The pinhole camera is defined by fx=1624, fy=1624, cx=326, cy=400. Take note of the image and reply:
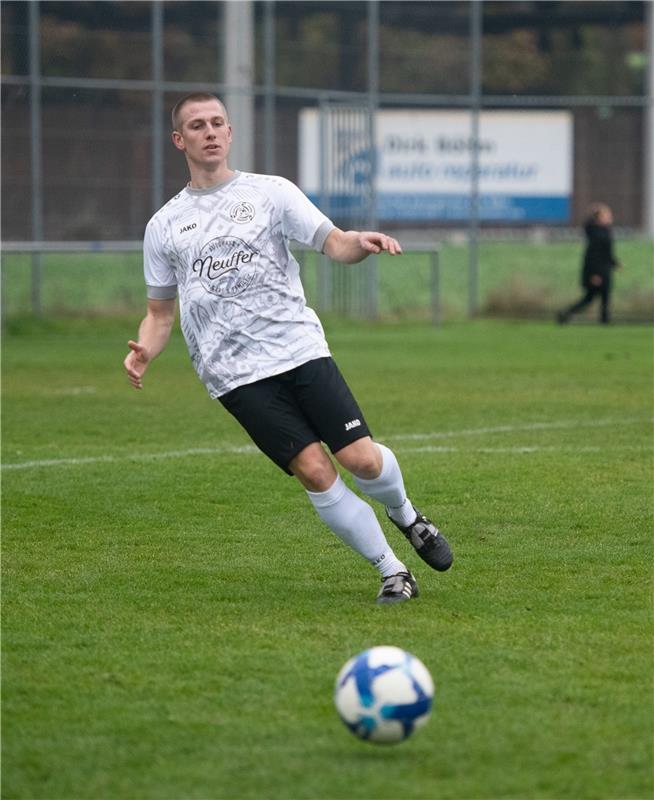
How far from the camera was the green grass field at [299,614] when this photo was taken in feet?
14.2

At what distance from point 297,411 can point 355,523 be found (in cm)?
50

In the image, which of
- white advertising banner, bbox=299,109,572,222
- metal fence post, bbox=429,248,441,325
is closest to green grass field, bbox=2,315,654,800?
metal fence post, bbox=429,248,441,325

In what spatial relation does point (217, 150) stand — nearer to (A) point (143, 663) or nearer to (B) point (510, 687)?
(A) point (143, 663)

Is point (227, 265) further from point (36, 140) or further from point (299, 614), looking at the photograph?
point (36, 140)

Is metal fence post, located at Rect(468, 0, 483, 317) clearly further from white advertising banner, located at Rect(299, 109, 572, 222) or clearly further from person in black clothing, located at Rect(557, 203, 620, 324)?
person in black clothing, located at Rect(557, 203, 620, 324)

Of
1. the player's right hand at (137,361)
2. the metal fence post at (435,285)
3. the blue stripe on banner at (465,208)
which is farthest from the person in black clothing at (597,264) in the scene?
the player's right hand at (137,361)

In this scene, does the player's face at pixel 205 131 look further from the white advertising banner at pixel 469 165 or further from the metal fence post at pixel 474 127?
the metal fence post at pixel 474 127

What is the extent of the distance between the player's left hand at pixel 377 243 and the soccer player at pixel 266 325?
167mm

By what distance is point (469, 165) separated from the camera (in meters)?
28.2

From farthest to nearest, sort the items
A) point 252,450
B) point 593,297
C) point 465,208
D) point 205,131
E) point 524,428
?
1. point 465,208
2. point 593,297
3. point 524,428
4. point 252,450
5. point 205,131

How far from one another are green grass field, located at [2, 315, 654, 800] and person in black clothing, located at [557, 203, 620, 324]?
12185 millimetres

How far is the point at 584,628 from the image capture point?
19.2 feet

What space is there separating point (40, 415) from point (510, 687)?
865 cm

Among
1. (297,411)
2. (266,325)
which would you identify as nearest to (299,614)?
(297,411)
